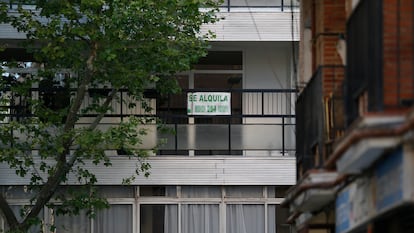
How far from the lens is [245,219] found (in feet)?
91.7

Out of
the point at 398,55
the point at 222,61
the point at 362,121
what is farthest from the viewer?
the point at 222,61

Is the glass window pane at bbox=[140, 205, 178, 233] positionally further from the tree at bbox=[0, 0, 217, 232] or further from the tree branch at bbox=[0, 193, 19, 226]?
the tree branch at bbox=[0, 193, 19, 226]

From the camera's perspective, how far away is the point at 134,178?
25.9 meters

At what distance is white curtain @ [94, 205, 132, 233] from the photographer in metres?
27.7

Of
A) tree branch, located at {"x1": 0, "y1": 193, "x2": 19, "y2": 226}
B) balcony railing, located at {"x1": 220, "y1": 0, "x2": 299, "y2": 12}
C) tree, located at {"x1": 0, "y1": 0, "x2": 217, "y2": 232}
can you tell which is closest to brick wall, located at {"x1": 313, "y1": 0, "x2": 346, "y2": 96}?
tree, located at {"x1": 0, "y1": 0, "x2": 217, "y2": 232}

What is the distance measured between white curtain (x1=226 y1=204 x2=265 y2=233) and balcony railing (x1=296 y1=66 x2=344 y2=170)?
34.8ft

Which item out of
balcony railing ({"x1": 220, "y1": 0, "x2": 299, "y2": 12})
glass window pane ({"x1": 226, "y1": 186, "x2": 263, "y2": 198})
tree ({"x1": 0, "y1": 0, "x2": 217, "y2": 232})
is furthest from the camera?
balcony railing ({"x1": 220, "y1": 0, "x2": 299, "y2": 12})

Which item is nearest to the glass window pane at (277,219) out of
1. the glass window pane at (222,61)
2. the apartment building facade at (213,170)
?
the apartment building facade at (213,170)

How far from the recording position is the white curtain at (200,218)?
2775 cm

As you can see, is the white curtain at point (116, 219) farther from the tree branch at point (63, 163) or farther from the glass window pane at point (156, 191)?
the tree branch at point (63, 163)

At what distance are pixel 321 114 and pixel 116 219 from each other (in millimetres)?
12997

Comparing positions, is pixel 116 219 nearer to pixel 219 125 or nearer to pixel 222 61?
pixel 219 125

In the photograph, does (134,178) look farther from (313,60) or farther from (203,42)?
(313,60)

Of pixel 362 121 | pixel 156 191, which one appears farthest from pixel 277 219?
pixel 362 121
